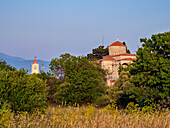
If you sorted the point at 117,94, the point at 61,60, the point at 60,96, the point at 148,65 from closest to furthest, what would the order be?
1. the point at 148,65
2. the point at 60,96
3. the point at 117,94
4. the point at 61,60

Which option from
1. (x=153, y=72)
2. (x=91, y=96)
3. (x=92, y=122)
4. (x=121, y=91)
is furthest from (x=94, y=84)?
(x=92, y=122)

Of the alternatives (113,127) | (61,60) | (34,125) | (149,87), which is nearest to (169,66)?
(149,87)

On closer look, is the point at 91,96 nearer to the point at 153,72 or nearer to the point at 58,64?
the point at 153,72

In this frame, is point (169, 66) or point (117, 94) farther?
point (117, 94)

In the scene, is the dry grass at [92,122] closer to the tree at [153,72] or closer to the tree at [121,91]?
the tree at [153,72]

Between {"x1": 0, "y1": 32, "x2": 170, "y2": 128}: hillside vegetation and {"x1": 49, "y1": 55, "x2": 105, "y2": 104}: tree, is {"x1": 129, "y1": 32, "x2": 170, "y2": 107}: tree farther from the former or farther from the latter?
{"x1": 49, "y1": 55, "x2": 105, "y2": 104}: tree

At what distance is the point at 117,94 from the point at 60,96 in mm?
6143

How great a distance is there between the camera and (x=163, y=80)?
1352 cm

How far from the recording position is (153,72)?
1463 centimetres

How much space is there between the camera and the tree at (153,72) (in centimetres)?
1367

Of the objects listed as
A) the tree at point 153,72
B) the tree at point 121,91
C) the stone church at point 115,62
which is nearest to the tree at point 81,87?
the tree at point 121,91

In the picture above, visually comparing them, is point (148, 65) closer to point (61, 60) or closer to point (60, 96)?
point (60, 96)

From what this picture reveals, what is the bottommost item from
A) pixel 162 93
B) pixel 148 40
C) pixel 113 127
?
pixel 113 127

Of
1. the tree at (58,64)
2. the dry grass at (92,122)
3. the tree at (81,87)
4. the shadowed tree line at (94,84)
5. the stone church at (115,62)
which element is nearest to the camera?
the dry grass at (92,122)
